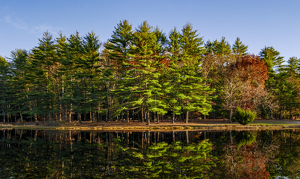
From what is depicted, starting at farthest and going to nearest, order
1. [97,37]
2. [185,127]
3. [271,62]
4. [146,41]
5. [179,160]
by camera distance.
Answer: [271,62] < [97,37] < [146,41] < [185,127] < [179,160]

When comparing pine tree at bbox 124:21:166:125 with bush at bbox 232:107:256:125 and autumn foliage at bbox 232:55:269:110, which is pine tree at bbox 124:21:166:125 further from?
autumn foliage at bbox 232:55:269:110

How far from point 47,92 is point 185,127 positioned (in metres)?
27.0

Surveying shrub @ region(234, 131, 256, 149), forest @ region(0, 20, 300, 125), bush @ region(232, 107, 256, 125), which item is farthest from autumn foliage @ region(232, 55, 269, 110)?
shrub @ region(234, 131, 256, 149)

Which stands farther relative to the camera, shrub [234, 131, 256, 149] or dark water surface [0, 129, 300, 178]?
shrub [234, 131, 256, 149]

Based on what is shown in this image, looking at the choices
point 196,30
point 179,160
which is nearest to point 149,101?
Answer: point 179,160

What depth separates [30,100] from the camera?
39.7m

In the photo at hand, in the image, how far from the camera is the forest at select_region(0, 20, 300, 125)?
29672mm

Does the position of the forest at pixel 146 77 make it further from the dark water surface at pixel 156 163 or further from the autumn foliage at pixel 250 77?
the dark water surface at pixel 156 163

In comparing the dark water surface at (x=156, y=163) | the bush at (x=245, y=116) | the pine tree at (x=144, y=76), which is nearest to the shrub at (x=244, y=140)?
the dark water surface at (x=156, y=163)

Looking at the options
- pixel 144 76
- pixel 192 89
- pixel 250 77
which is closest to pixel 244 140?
pixel 192 89

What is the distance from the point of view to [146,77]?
29016mm

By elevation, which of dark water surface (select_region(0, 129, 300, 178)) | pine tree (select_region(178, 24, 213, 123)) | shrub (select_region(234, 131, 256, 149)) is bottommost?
shrub (select_region(234, 131, 256, 149))

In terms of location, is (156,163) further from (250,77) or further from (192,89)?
(250,77)

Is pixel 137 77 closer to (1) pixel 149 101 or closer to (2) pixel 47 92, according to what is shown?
(1) pixel 149 101
